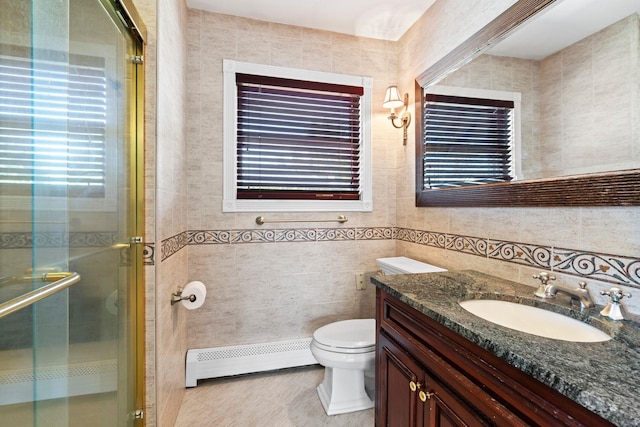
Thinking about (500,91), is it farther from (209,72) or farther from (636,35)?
(209,72)

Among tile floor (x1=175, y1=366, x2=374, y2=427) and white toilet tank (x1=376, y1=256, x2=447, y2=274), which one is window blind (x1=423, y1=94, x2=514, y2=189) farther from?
tile floor (x1=175, y1=366, x2=374, y2=427)

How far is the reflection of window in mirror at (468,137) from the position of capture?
1.26 metres

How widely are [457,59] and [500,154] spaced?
2.02 feet

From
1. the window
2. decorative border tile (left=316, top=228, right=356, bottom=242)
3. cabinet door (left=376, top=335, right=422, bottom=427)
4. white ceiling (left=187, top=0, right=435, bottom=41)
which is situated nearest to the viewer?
cabinet door (left=376, top=335, right=422, bottom=427)

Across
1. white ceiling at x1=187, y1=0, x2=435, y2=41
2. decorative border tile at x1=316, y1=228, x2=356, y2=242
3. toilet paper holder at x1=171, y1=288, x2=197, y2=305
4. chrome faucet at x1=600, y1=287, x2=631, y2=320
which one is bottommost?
toilet paper holder at x1=171, y1=288, x2=197, y2=305

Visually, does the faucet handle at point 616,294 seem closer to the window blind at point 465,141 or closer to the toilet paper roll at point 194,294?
the window blind at point 465,141

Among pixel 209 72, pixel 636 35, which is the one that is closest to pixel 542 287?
pixel 636 35

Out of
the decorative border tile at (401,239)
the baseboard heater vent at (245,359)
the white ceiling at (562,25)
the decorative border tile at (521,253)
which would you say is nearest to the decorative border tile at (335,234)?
the decorative border tile at (401,239)

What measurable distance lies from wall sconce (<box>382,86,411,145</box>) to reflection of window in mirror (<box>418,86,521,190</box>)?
180mm

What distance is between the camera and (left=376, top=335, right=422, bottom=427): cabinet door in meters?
0.96

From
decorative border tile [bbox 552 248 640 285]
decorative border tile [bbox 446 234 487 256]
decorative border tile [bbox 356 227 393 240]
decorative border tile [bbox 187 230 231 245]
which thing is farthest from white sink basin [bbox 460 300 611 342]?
decorative border tile [bbox 187 230 231 245]

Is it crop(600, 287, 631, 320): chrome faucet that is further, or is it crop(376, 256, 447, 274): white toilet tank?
crop(376, 256, 447, 274): white toilet tank

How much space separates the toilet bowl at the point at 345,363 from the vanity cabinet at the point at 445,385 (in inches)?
10.9

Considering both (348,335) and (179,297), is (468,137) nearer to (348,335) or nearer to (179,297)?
(348,335)
